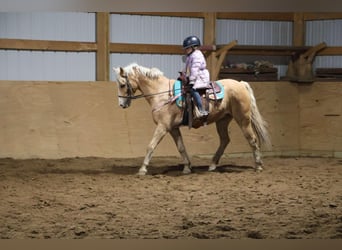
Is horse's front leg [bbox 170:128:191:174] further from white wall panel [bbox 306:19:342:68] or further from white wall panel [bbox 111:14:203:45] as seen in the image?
white wall panel [bbox 306:19:342:68]

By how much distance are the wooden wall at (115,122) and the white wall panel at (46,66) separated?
908 millimetres

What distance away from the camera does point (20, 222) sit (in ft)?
14.2

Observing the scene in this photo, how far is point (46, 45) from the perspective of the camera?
880 centimetres

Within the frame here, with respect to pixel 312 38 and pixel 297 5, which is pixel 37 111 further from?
pixel 297 5

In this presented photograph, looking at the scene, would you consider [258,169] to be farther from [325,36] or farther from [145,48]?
[325,36]

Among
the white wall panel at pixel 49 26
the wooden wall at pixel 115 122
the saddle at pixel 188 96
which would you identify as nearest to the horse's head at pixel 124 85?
the saddle at pixel 188 96

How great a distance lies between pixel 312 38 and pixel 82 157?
5243 mm

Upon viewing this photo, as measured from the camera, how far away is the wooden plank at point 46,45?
861cm

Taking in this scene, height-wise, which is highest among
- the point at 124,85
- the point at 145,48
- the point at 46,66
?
the point at 145,48

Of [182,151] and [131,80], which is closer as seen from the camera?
[131,80]

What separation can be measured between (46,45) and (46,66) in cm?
39

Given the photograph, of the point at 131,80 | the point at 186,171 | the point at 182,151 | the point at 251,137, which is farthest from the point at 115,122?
the point at 251,137

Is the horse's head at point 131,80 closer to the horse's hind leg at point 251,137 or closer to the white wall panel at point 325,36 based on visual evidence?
the horse's hind leg at point 251,137

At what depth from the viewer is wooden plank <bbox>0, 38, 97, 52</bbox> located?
861 centimetres
